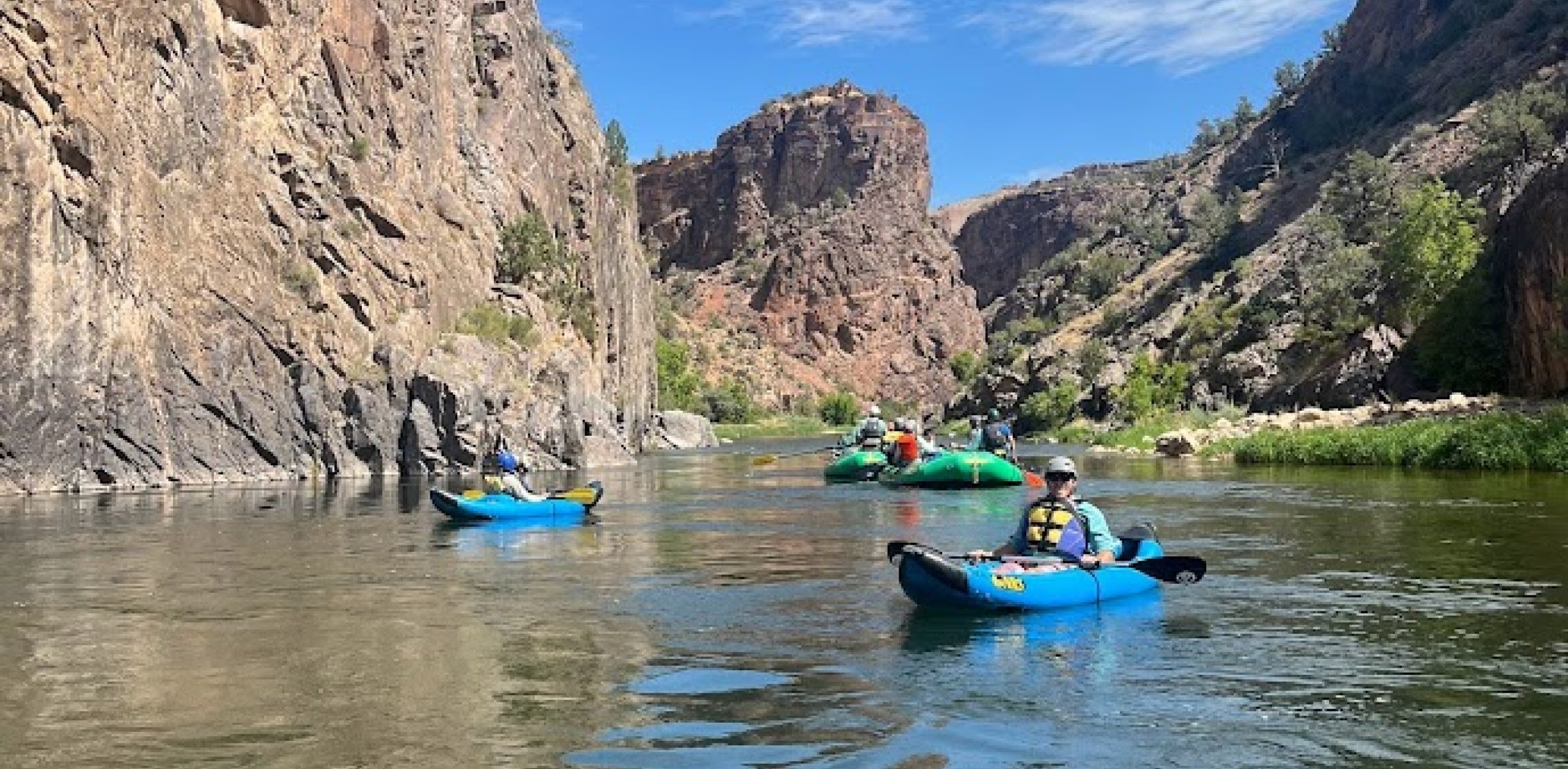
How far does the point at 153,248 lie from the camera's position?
3684cm

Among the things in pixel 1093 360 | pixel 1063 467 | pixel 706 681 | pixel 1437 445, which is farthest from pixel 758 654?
pixel 1093 360

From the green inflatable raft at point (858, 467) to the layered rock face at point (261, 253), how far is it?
1414 centimetres

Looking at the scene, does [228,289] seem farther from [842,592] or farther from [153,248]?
[842,592]

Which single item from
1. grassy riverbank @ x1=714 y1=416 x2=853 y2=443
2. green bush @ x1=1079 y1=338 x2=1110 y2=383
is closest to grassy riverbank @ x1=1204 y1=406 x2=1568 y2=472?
green bush @ x1=1079 y1=338 x2=1110 y2=383

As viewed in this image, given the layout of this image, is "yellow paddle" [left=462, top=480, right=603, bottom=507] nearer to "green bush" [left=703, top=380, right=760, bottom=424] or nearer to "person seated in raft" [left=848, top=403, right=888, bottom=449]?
"person seated in raft" [left=848, top=403, right=888, bottom=449]

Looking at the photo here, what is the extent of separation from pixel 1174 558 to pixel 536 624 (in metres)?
5.93

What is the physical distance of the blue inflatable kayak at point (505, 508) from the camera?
22875 millimetres

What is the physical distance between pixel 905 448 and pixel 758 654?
22688 millimetres

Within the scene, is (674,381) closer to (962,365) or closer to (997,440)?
(962,365)

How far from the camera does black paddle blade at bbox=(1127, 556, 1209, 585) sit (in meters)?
12.8

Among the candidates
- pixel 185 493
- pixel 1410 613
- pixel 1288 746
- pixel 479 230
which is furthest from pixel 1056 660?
pixel 479 230

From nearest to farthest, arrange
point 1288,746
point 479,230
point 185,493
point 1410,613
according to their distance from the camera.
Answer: point 1288,746 < point 1410,613 < point 185,493 < point 479,230

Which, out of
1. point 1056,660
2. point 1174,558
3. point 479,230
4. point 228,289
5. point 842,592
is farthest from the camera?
point 479,230

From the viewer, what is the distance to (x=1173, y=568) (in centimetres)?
1299
